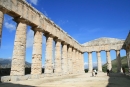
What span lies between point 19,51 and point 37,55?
328cm

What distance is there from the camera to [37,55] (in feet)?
55.9

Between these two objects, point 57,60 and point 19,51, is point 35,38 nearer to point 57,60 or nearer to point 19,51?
point 19,51

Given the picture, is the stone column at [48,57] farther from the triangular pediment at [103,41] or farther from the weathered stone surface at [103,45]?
the triangular pediment at [103,41]

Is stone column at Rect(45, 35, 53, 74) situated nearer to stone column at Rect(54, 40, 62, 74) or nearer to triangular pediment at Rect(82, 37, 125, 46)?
stone column at Rect(54, 40, 62, 74)

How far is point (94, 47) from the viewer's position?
36.2m

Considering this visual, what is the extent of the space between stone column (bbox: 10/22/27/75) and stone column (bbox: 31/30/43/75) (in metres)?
2.50

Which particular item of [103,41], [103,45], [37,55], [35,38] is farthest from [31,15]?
[103,41]

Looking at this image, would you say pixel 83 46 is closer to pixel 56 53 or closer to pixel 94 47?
pixel 94 47

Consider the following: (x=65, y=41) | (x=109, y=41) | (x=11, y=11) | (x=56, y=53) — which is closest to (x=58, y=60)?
(x=56, y=53)

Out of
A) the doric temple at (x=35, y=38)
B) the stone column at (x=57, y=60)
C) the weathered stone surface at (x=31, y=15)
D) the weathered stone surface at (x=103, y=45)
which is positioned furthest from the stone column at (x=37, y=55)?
the weathered stone surface at (x=103, y=45)

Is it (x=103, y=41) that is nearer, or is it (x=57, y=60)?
(x=57, y=60)

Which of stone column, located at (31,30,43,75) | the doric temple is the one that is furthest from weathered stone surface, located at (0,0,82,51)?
stone column, located at (31,30,43,75)

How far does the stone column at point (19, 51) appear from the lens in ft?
44.4

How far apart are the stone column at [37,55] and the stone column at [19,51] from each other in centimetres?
250
